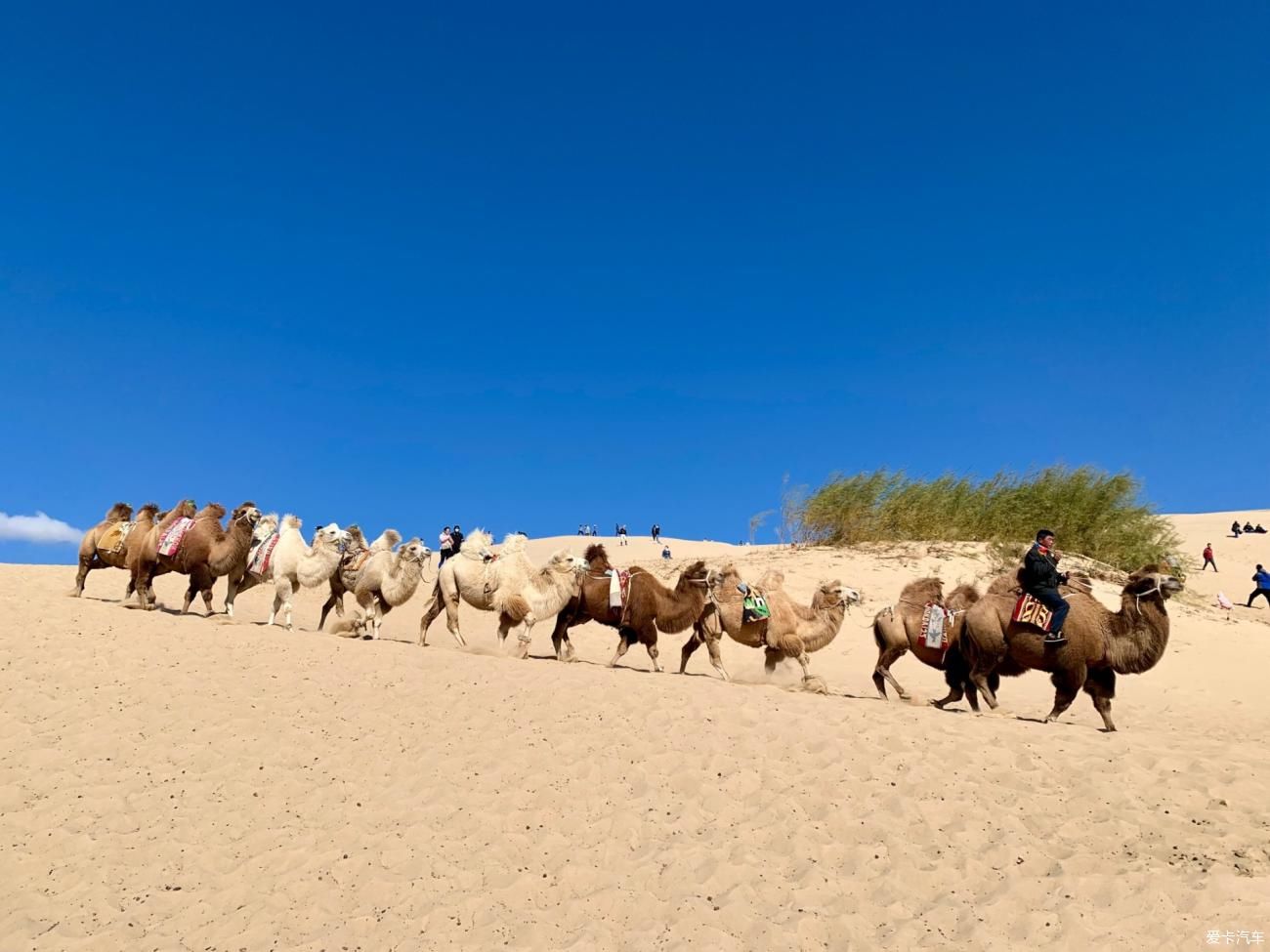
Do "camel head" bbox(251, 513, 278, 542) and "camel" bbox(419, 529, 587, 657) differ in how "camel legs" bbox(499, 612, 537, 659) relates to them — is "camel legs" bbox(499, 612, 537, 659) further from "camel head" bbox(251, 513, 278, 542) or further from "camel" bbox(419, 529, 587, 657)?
"camel head" bbox(251, 513, 278, 542)

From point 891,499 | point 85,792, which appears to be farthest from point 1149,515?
point 85,792

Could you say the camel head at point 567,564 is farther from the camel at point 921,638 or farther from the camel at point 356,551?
the camel at point 921,638

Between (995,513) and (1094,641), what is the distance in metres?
16.7

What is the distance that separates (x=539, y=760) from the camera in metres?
8.48

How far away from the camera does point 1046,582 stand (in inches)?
418

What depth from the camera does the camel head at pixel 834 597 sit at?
13359 millimetres

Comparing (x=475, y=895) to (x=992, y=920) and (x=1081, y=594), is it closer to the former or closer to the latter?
(x=992, y=920)

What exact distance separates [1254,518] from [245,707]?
59.0 m

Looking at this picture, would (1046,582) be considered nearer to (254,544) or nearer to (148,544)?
(254,544)

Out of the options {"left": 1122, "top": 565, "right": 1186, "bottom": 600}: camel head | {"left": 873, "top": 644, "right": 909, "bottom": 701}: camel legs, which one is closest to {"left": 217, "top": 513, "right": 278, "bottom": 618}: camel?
{"left": 873, "top": 644, "right": 909, "bottom": 701}: camel legs

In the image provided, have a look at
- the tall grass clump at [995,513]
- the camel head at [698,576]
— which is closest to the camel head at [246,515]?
the camel head at [698,576]

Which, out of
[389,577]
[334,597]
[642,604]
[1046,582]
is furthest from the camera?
[334,597]

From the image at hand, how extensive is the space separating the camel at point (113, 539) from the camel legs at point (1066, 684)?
584 inches

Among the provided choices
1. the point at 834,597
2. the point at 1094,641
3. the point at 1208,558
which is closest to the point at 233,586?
the point at 834,597
